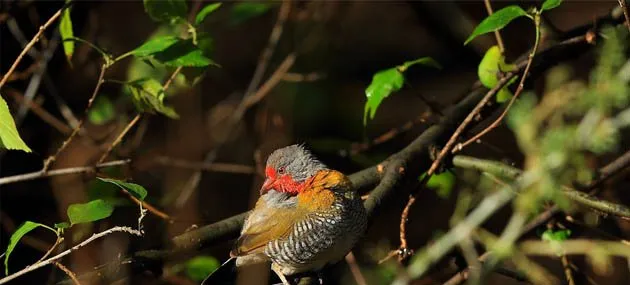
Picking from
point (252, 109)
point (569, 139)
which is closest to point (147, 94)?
point (569, 139)

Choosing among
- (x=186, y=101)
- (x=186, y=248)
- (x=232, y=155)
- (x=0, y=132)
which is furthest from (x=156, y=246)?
(x=232, y=155)

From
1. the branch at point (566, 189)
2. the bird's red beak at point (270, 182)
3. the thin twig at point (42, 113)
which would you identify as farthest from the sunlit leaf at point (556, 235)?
the thin twig at point (42, 113)

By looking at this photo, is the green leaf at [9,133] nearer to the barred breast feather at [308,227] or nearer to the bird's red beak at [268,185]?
the barred breast feather at [308,227]

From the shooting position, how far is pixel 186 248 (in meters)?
3.18

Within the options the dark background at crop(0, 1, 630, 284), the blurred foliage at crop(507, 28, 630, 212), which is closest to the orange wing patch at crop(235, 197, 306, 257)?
the dark background at crop(0, 1, 630, 284)

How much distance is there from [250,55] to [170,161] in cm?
308

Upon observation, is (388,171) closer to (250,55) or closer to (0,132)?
(0,132)

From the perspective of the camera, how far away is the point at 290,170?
3643mm

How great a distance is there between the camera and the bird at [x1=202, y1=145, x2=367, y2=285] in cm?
338

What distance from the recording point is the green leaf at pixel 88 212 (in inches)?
98.7

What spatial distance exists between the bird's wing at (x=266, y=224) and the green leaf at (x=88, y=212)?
92 centimetres

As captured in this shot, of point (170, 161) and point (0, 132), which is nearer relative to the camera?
point (0, 132)

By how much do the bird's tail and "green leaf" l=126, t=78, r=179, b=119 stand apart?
0.71 metres

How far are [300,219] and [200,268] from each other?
42 centimetres
